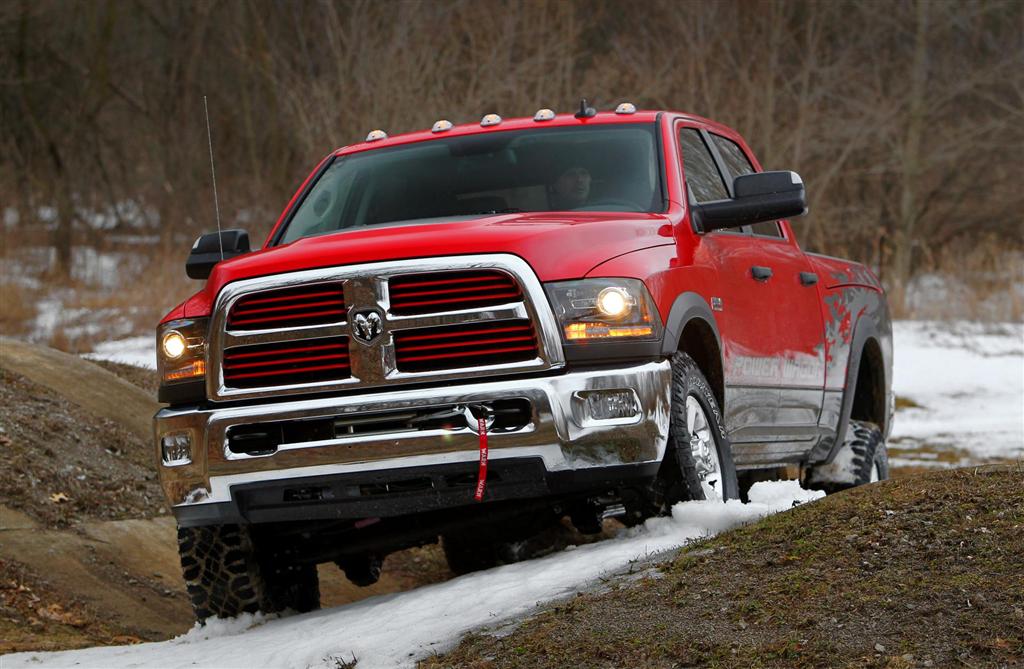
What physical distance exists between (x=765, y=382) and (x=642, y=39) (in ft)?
64.1

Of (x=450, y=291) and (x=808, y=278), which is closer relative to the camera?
(x=450, y=291)

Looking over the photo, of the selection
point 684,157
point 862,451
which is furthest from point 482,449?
point 862,451

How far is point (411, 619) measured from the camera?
207 inches

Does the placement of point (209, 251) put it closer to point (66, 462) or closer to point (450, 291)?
point (450, 291)

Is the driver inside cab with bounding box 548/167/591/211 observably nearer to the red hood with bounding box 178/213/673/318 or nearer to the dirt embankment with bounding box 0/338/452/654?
the red hood with bounding box 178/213/673/318

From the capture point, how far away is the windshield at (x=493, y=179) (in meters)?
6.56

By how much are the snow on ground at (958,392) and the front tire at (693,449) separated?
19.9ft

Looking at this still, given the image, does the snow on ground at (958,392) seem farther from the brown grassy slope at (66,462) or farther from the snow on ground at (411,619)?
the snow on ground at (411,619)

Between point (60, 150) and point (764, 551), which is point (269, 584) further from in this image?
point (60, 150)

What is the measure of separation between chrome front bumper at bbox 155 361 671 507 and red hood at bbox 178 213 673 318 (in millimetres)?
418

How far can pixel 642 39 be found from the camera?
1018 inches

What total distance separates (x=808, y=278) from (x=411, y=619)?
3.42 metres

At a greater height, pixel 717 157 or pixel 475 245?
pixel 717 157

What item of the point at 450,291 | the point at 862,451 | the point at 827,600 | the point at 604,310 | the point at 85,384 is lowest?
the point at 862,451
